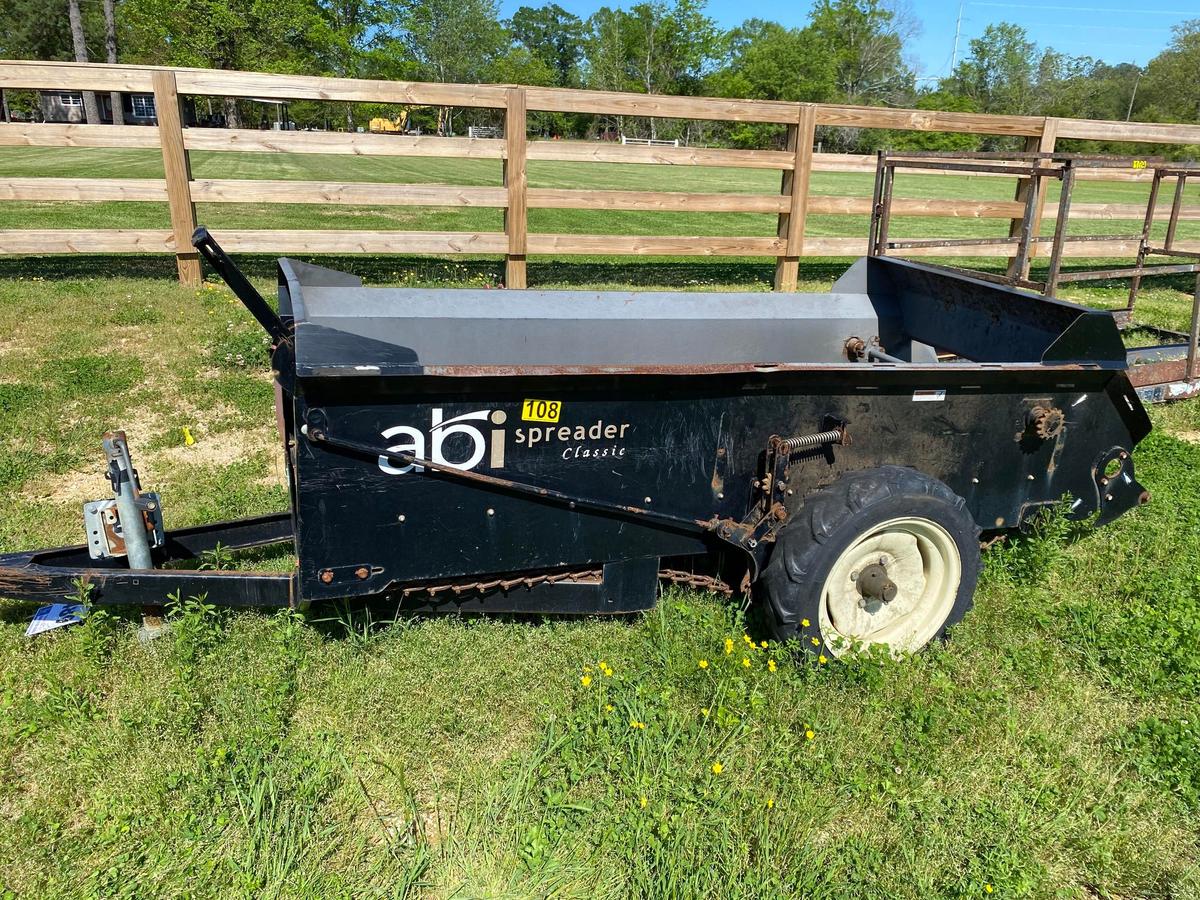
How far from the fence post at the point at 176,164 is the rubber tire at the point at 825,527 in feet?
21.9

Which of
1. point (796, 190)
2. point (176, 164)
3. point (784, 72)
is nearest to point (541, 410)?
point (176, 164)

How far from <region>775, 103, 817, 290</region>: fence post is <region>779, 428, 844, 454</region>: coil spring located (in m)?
6.58

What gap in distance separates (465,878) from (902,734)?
5.08ft

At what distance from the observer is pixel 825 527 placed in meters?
3.10

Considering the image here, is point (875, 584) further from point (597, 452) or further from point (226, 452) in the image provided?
point (226, 452)

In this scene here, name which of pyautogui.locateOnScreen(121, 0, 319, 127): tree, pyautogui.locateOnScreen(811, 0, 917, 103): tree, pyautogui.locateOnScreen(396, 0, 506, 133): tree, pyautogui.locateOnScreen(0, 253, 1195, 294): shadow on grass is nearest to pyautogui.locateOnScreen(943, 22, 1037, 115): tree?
pyautogui.locateOnScreen(811, 0, 917, 103): tree

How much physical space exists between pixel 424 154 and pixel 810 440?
6235 mm

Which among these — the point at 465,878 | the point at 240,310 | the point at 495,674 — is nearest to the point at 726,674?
the point at 495,674

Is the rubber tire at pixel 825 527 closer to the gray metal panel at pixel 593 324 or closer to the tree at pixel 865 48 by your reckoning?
the gray metal panel at pixel 593 324

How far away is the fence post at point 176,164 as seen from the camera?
25.0 ft

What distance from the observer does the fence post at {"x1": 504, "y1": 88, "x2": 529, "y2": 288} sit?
8.17 m

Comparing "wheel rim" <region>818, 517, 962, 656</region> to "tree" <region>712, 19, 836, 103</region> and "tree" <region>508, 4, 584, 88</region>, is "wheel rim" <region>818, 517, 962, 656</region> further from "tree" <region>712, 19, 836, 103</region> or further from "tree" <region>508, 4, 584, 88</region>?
"tree" <region>508, 4, 584, 88</region>

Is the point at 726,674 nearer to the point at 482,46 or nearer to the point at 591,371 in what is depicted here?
the point at 591,371

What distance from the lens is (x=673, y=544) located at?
3.20 m
